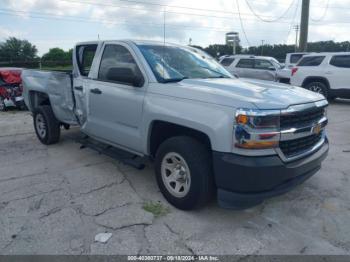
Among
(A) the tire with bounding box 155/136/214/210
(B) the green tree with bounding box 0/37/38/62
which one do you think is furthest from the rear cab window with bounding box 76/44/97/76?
(B) the green tree with bounding box 0/37/38/62

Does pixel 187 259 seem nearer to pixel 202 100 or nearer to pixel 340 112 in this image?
pixel 202 100

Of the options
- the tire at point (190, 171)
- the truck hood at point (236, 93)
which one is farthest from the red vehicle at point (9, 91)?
the tire at point (190, 171)

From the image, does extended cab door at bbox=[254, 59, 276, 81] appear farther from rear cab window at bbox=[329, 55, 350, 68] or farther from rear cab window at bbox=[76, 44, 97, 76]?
rear cab window at bbox=[76, 44, 97, 76]

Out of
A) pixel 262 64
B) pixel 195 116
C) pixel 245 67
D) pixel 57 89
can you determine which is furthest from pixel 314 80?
pixel 195 116

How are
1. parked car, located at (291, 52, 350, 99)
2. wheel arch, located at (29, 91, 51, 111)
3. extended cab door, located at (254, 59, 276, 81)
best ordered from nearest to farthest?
wheel arch, located at (29, 91, 51, 111)
parked car, located at (291, 52, 350, 99)
extended cab door, located at (254, 59, 276, 81)

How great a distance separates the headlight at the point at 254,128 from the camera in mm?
3031

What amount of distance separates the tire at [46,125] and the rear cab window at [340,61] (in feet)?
33.5

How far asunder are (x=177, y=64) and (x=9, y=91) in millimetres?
8712

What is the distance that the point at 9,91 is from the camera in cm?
1102

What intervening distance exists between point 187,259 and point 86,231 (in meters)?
1.09

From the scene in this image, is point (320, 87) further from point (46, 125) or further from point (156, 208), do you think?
point (156, 208)

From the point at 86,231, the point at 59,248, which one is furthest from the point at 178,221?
the point at 59,248

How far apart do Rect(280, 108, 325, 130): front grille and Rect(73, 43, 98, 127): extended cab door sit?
305 centimetres

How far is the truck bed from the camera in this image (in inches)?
216
